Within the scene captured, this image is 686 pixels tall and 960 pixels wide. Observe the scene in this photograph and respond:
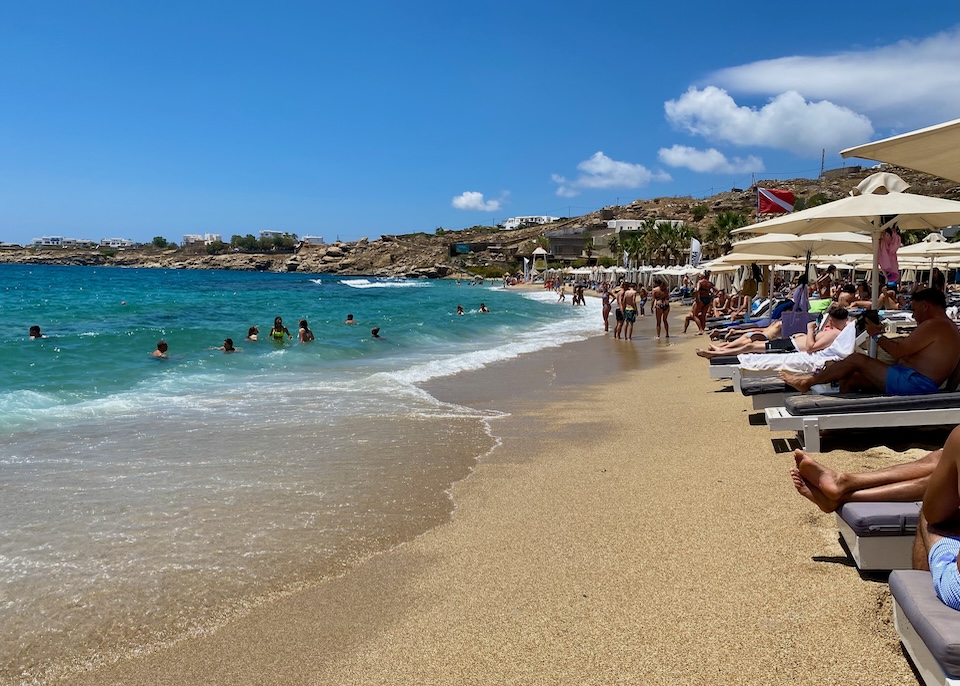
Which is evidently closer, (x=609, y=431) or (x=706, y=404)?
(x=609, y=431)

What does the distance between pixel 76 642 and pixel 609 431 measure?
504 cm

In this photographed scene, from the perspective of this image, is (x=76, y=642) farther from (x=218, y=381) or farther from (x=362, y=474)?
(x=218, y=381)

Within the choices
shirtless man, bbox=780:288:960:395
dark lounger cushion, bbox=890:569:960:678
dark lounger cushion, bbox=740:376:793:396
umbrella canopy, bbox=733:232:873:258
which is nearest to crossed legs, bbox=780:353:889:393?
shirtless man, bbox=780:288:960:395

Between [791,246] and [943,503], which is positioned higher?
[791,246]

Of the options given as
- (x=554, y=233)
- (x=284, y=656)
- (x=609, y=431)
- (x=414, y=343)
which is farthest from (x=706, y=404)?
(x=554, y=233)

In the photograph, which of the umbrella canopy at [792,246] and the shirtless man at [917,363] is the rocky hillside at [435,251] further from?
the shirtless man at [917,363]

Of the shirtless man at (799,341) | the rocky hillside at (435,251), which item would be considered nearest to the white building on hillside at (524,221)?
the rocky hillside at (435,251)

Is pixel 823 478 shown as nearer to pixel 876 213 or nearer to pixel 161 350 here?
pixel 876 213

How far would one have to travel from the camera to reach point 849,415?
4.99 m

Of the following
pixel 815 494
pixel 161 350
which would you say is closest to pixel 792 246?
pixel 815 494

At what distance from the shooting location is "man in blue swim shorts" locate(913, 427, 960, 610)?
2.39 metres

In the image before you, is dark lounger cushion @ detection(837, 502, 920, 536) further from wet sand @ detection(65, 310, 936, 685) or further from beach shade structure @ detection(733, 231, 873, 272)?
beach shade structure @ detection(733, 231, 873, 272)

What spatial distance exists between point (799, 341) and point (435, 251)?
115m

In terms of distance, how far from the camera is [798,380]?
19.5 feet
